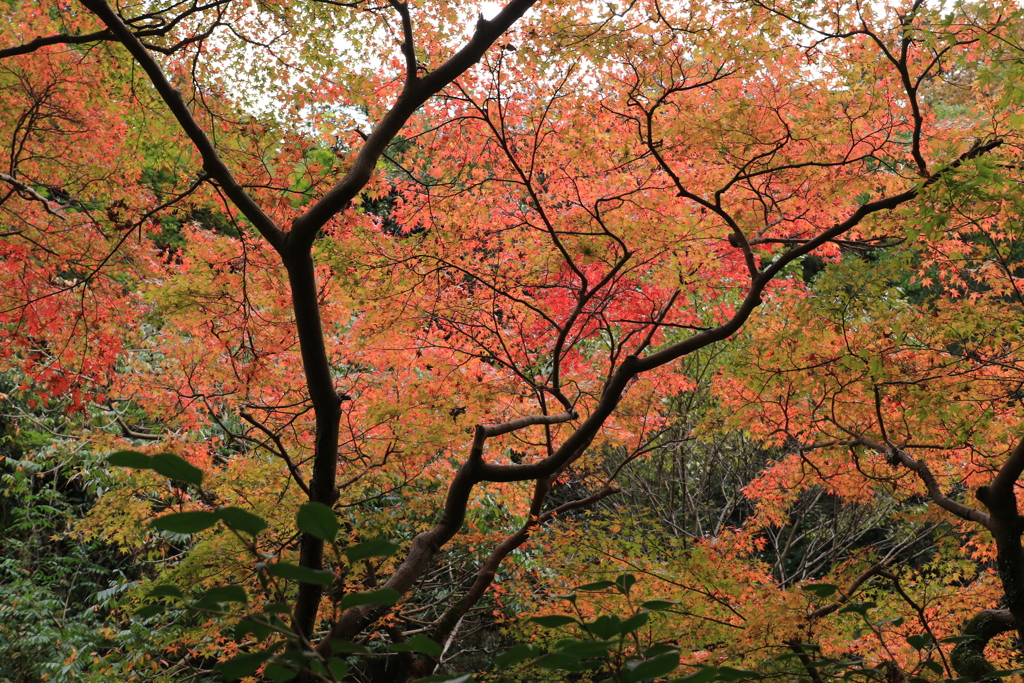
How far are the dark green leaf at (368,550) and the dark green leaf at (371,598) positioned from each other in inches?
1.3

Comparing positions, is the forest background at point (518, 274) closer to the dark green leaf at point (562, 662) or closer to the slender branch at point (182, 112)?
the slender branch at point (182, 112)

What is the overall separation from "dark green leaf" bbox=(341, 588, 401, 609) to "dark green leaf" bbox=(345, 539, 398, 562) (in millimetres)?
34

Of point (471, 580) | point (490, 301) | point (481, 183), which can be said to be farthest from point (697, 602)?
point (471, 580)

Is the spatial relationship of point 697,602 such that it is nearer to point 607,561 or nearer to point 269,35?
point 607,561

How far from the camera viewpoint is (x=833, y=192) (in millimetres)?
4945

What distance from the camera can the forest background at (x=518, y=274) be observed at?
4.26 metres

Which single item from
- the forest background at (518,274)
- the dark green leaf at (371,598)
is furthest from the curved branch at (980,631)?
the dark green leaf at (371,598)

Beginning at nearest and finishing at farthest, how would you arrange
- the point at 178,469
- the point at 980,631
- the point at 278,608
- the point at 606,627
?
the point at 178,469 → the point at 278,608 → the point at 606,627 → the point at 980,631

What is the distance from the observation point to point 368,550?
72 cm

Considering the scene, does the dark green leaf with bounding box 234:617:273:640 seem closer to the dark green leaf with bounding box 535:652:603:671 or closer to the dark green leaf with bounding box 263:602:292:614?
the dark green leaf with bounding box 263:602:292:614

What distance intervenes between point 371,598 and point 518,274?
569 cm

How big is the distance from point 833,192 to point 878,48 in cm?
94

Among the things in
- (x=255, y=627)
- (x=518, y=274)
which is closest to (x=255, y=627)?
(x=255, y=627)

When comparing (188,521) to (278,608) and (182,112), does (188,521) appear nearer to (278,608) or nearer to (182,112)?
(278,608)
